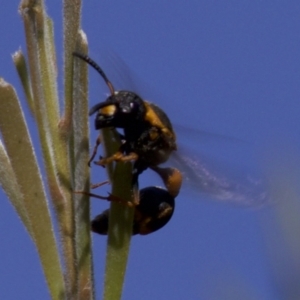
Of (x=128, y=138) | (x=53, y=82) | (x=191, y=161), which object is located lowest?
(x=191, y=161)

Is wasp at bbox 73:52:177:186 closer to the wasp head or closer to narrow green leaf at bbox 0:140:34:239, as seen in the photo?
the wasp head

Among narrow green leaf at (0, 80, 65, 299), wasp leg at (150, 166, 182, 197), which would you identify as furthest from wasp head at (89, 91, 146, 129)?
narrow green leaf at (0, 80, 65, 299)

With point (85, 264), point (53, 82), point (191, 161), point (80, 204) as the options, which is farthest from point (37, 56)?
point (191, 161)

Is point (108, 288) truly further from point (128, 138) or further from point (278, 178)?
point (128, 138)

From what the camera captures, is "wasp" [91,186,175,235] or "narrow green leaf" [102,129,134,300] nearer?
"narrow green leaf" [102,129,134,300]

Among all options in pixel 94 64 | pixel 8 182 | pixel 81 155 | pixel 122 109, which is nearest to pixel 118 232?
pixel 81 155

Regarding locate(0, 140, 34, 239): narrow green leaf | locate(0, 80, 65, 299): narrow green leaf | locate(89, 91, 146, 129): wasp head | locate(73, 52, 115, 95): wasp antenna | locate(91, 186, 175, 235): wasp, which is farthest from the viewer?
locate(91, 186, 175, 235): wasp

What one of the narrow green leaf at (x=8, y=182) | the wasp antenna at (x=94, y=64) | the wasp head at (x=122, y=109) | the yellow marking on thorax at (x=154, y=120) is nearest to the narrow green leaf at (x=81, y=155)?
the wasp antenna at (x=94, y=64)
